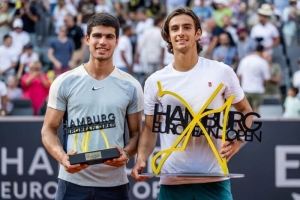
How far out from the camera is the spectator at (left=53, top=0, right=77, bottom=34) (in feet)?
70.1

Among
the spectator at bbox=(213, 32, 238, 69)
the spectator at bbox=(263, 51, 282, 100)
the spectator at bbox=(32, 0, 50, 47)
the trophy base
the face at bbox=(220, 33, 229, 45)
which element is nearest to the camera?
the trophy base

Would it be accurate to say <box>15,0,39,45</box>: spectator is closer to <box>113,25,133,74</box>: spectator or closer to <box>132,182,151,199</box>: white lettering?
<box>113,25,133,74</box>: spectator

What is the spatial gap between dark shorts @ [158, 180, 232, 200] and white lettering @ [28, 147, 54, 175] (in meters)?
4.52

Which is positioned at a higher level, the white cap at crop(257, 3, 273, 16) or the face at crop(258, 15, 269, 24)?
the white cap at crop(257, 3, 273, 16)

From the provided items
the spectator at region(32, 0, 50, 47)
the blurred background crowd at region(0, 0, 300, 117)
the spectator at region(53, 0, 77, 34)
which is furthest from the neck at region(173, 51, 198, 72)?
the spectator at region(53, 0, 77, 34)

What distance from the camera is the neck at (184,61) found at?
6.80 m

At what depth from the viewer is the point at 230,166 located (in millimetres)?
11117

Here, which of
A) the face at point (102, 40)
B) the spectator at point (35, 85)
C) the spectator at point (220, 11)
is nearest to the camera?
the face at point (102, 40)

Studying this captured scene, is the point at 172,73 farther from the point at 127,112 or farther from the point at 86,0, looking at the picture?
the point at 86,0

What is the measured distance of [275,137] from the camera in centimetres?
1106

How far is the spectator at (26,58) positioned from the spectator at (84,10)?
7.25 feet

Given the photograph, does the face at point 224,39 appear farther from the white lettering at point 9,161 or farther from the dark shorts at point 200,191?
the dark shorts at point 200,191

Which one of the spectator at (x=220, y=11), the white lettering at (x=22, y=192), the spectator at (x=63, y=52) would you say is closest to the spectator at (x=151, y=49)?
the spectator at (x=63, y=52)

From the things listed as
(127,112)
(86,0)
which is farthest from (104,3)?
(127,112)
